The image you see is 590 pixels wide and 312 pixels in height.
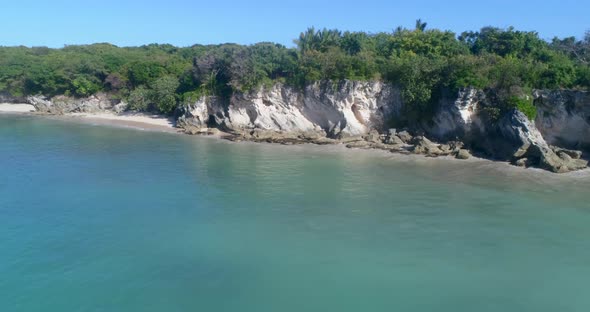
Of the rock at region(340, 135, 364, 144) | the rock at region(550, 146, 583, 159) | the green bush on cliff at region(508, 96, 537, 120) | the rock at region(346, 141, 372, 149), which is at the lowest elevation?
the rock at region(346, 141, 372, 149)

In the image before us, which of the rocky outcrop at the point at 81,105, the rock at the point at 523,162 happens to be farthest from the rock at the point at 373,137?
the rocky outcrop at the point at 81,105

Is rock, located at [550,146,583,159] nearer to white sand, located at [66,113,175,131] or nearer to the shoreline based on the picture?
the shoreline

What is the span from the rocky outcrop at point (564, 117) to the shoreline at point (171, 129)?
13.1 feet

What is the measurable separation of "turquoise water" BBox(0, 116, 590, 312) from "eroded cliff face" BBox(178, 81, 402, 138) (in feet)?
28.8

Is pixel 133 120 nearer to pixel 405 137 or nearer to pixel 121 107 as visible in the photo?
pixel 121 107

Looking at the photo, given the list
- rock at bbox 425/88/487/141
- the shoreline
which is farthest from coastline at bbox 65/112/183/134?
rock at bbox 425/88/487/141

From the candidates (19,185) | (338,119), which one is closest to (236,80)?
(338,119)

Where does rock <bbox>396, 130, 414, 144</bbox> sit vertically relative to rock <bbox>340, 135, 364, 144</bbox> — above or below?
above

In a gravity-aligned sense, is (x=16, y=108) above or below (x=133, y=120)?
below

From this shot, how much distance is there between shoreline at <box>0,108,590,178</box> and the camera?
2654 centimetres

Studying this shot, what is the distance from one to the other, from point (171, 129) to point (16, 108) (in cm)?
2816

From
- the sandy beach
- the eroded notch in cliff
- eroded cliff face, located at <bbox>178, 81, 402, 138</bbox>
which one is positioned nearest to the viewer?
eroded cliff face, located at <bbox>178, 81, 402, 138</bbox>

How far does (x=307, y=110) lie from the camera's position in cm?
3788

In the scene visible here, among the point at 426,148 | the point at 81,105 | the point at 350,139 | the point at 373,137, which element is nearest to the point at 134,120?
the point at 81,105
